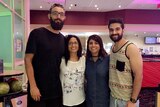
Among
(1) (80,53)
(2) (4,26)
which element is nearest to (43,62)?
(1) (80,53)

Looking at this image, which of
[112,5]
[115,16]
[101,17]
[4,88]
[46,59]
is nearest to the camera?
[4,88]

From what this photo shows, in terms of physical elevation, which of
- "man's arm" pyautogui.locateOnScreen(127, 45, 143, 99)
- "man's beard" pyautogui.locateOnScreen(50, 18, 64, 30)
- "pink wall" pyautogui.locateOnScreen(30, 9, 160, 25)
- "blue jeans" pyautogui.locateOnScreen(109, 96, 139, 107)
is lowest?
"blue jeans" pyautogui.locateOnScreen(109, 96, 139, 107)

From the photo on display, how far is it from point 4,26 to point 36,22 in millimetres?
7312

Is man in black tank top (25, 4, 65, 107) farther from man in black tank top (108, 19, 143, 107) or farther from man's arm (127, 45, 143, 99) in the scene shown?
man's arm (127, 45, 143, 99)

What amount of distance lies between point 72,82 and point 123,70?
57 cm

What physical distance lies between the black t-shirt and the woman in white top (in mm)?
70

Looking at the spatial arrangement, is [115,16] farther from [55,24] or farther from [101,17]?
[55,24]

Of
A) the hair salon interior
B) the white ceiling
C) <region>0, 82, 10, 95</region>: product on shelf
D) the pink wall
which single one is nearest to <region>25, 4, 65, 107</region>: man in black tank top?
<region>0, 82, 10, 95</region>: product on shelf

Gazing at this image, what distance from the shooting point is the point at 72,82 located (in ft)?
8.05

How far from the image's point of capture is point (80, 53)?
2613mm

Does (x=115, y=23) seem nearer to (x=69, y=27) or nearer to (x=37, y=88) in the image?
(x=37, y=88)

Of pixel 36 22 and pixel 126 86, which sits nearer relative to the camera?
pixel 126 86

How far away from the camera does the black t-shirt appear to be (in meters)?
2.34

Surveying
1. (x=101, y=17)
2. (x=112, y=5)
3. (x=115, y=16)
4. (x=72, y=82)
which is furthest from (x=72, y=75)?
(x=101, y=17)
